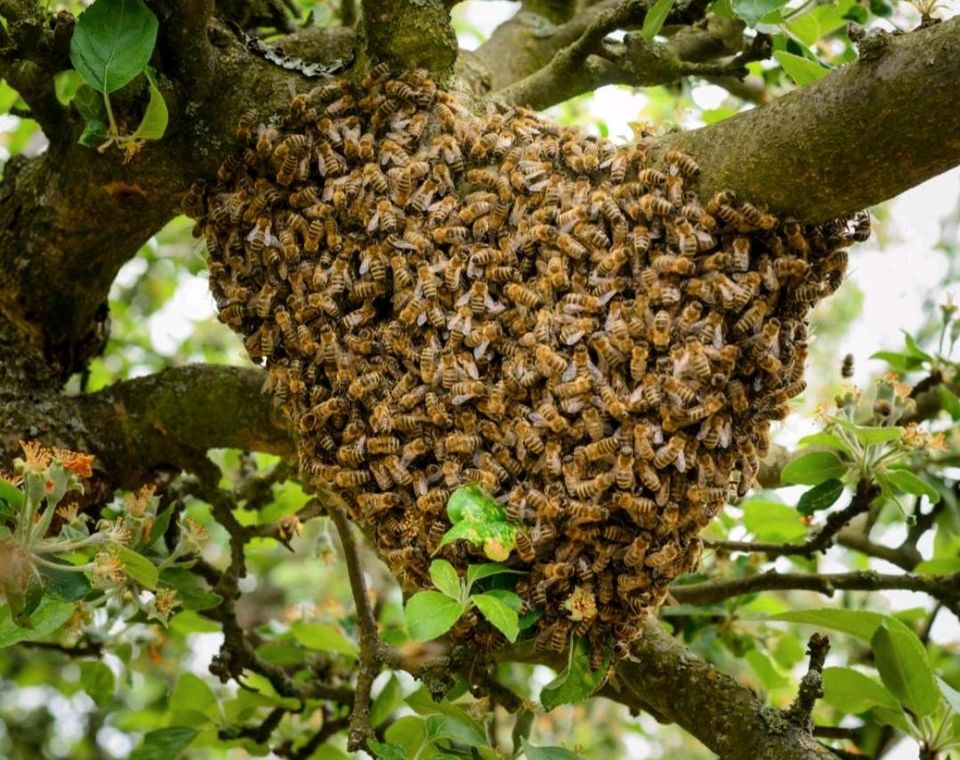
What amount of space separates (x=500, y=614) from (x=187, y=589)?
139 centimetres

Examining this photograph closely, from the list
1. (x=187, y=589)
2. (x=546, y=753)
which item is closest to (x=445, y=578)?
(x=546, y=753)

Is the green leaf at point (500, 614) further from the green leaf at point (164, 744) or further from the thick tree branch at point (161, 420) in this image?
the green leaf at point (164, 744)

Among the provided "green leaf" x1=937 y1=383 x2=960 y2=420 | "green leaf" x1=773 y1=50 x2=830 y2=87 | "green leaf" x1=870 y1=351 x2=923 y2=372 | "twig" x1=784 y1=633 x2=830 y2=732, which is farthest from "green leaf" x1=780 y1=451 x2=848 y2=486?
"green leaf" x1=773 y1=50 x2=830 y2=87

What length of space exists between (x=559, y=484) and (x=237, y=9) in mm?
2298

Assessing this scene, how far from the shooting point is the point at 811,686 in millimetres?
3000

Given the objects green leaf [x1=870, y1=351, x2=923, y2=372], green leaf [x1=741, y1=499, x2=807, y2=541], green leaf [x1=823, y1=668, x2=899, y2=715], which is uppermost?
green leaf [x1=870, y1=351, x2=923, y2=372]

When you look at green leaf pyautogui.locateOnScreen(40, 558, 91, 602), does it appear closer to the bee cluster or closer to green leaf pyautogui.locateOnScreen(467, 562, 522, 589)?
the bee cluster

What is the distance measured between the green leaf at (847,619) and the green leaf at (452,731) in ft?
3.45

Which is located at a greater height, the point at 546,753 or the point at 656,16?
the point at 656,16

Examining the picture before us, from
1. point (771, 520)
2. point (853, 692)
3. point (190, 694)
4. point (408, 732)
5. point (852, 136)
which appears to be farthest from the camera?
point (771, 520)

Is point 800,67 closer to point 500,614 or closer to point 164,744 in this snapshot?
point 500,614

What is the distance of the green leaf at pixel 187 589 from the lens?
3.46m

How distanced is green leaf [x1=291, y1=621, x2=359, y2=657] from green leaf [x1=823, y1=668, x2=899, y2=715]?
173 cm

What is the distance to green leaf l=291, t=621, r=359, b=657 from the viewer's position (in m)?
4.14
